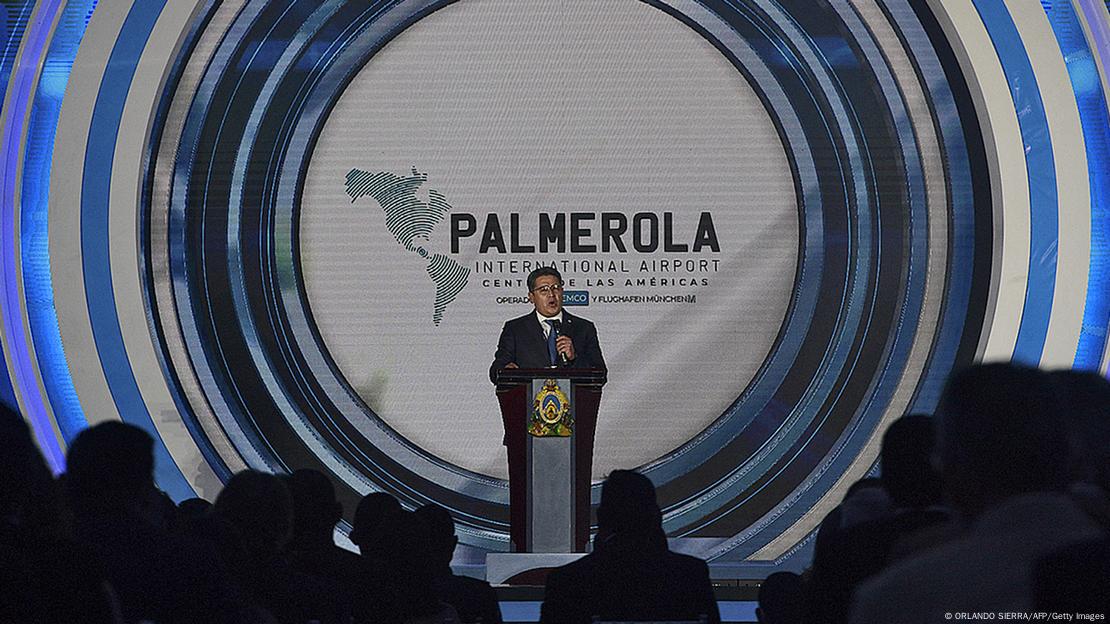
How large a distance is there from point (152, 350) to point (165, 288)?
0.30 metres

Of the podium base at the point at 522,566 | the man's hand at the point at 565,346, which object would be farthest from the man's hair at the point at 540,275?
the podium base at the point at 522,566

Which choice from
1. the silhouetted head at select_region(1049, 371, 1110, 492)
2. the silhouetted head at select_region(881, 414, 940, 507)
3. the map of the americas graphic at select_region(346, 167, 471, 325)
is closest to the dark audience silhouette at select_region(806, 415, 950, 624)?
the silhouetted head at select_region(881, 414, 940, 507)

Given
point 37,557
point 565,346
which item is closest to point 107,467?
point 37,557

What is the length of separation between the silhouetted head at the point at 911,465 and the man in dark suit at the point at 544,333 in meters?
3.29

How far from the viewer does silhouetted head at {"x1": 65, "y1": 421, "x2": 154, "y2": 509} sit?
2338 mm

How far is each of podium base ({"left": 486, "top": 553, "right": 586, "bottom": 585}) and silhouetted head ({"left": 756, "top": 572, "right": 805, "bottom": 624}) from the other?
208cm

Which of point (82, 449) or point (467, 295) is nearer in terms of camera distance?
point (82, 449)

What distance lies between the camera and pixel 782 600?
294 centimetres

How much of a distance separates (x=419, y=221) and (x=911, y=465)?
4197mm

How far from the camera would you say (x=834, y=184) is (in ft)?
21.4

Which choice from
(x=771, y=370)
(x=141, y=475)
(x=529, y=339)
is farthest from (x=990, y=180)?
(x=141, y=475)

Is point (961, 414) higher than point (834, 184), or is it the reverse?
point (834, 184)

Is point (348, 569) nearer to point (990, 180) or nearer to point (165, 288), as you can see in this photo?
point (165, 288)

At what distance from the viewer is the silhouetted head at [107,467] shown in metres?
2.34
